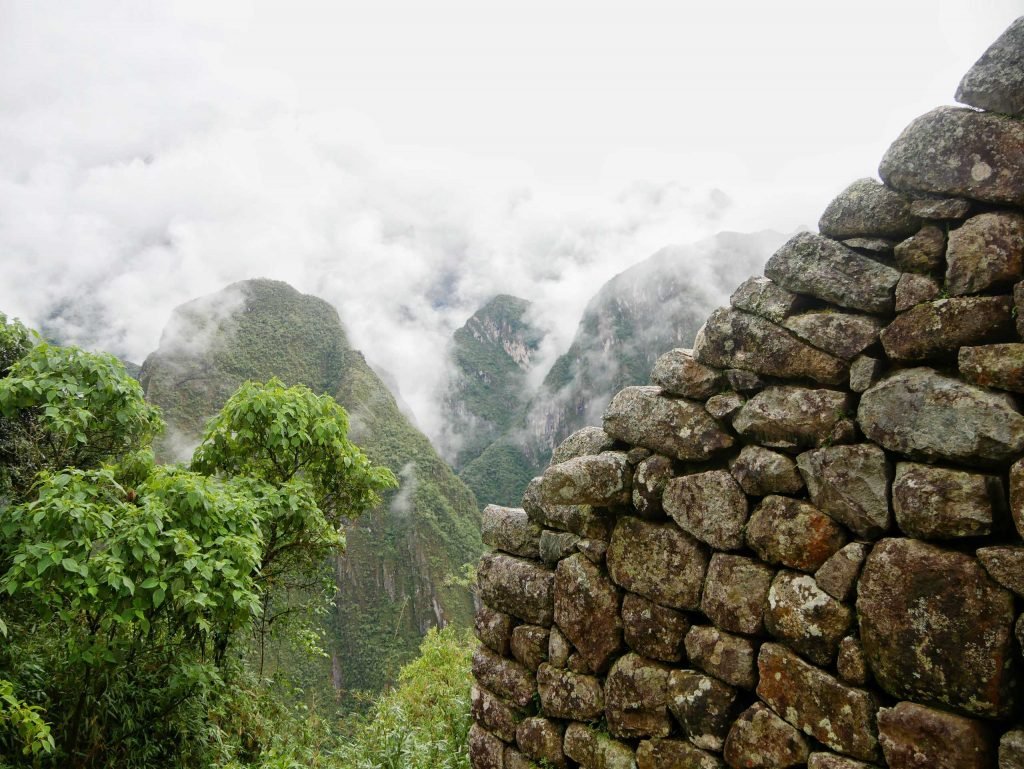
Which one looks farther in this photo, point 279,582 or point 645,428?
point 279,582

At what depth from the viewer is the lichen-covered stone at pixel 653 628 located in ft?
12.1

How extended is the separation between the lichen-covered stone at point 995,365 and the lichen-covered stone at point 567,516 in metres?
2.32

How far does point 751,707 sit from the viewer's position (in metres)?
3.33

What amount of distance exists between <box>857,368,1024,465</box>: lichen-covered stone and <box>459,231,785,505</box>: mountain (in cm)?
10613

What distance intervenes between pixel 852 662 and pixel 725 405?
58.9 inches

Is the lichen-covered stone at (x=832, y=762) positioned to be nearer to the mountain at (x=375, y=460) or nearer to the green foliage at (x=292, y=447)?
the green foliage at (x=292, y=447)

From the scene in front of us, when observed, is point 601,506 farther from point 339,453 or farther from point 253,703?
point 253,703

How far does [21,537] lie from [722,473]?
15.9ft


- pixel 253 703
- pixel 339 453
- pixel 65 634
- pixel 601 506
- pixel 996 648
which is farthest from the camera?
pixel 339 453

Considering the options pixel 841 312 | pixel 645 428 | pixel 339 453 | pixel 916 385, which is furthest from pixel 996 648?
pixel 339 453

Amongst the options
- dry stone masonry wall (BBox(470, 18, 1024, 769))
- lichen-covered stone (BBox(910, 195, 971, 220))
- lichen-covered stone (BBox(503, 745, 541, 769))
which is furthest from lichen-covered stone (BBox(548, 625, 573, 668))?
lichen-covered stone (BBox(910, 195, 971, 220))

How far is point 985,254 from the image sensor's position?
9.17 ft

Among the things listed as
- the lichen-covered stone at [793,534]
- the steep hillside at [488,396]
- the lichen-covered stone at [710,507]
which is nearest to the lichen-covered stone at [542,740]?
the lichen-covered stone at [710,507]

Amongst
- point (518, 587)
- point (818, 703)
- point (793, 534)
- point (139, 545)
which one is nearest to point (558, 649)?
point (518, 587)
